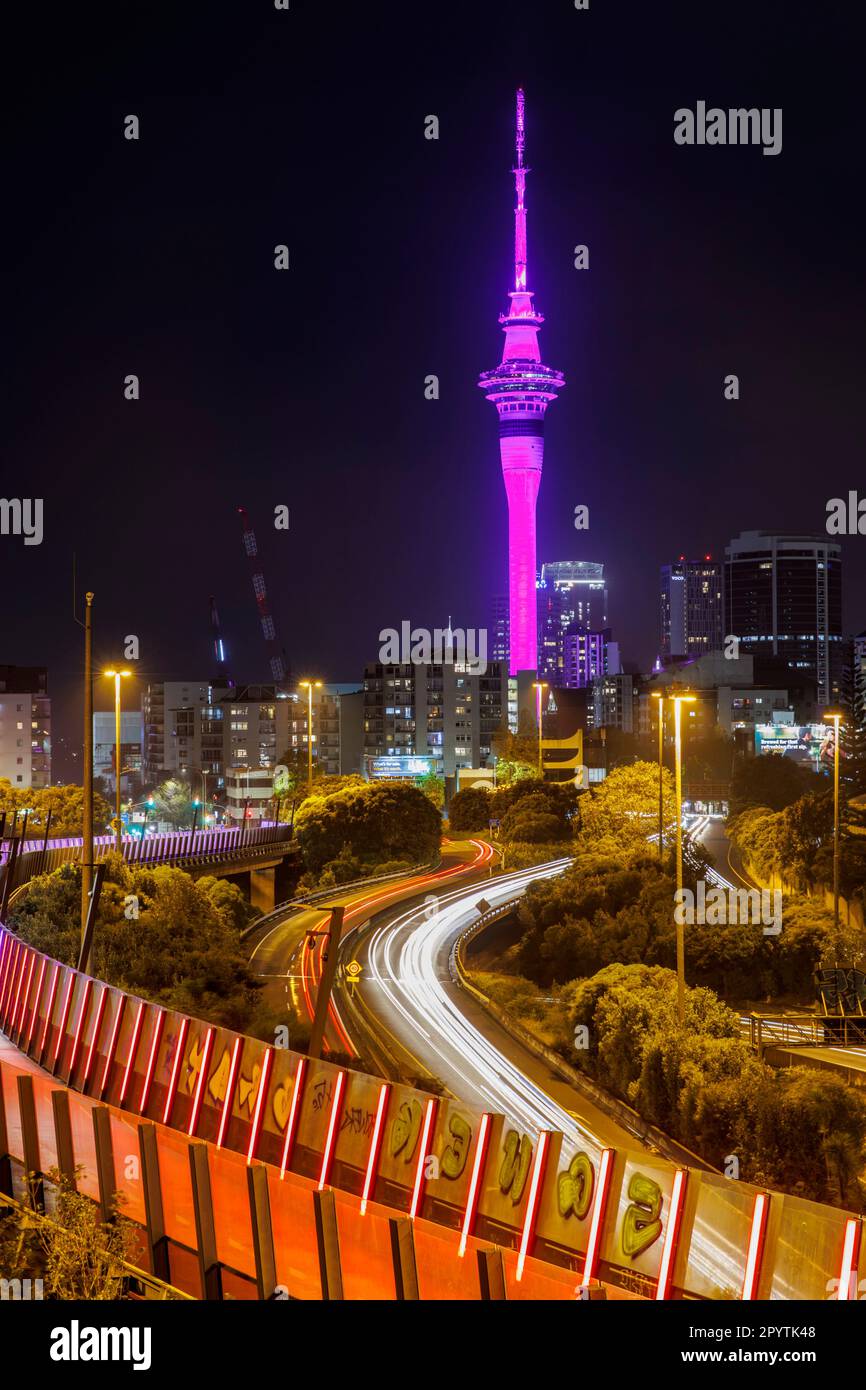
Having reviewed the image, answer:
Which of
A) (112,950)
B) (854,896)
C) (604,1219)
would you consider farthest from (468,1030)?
(604,1219)

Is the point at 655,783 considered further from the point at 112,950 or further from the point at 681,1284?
the point at 681,1284

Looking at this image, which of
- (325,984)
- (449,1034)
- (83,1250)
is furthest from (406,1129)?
(449,1034)

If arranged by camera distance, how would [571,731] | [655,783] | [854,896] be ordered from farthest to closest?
[571,731], [655,783], [854,896]

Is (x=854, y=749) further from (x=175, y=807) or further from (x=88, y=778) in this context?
(x=88, y=778)

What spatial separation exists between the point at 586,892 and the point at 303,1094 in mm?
30201

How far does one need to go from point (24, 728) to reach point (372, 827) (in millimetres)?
106602

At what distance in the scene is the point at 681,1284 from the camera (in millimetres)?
10469

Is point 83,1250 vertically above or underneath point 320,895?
above

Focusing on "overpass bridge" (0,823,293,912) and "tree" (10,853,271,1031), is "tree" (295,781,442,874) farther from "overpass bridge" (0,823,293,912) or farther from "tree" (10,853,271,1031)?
"tree" (10,853,271,1031)

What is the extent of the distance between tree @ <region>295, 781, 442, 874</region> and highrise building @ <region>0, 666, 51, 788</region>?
97137 mm

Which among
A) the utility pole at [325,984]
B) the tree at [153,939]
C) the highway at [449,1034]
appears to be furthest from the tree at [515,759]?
the utility pole at [325,984]

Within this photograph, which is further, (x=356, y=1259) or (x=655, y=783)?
(x=655, y=783)

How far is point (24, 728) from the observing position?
541ft

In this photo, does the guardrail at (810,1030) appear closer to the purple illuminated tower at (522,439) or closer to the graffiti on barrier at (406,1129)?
the graffiti on barrier at (406,1129)
